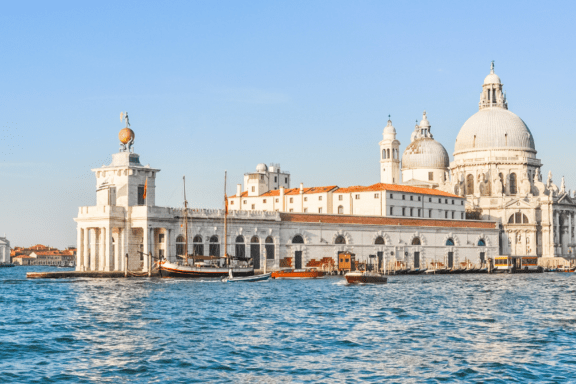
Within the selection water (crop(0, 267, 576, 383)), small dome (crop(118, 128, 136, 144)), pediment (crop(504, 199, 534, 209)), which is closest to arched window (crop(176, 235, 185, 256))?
small dome (crop(118, 128, 136, 144))

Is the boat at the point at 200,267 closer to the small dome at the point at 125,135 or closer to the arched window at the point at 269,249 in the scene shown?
the small dome at the point at 125,135

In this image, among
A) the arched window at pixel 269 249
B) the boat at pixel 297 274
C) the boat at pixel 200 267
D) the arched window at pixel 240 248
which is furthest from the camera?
the arched window at pixel 269 249

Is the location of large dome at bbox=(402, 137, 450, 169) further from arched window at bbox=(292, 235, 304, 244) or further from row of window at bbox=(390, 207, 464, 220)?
arched window at bbox=(292, 235, 304, 244)

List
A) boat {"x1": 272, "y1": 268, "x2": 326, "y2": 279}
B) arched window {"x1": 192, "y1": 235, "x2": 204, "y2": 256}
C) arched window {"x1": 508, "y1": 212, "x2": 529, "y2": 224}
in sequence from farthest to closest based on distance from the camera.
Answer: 1. arched window {"x1": 508, "y1": 212, "x2": 529, "y2": 224}
2. arched window {"x1": 192, "y1": 235, "x2": 204, "y2": 256}
3. boat {"x1": 272, "y1": 268, "x2": 326, "y2": 279}

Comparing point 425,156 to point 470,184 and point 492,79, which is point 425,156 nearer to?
point 470,184

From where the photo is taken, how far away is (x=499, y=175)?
4481 inches

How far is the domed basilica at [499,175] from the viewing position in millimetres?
108500

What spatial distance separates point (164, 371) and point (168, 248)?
167 feet

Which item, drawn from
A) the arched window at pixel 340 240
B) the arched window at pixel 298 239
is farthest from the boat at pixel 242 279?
the arched window at pixel 340 240

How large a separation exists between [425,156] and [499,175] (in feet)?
39.4

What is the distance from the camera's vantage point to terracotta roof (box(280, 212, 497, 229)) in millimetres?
84125

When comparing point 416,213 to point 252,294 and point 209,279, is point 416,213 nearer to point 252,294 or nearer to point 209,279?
point 209,279

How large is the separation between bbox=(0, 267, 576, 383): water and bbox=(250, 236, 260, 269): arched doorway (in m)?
28.5

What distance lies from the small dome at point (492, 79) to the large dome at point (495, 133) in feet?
16.3
